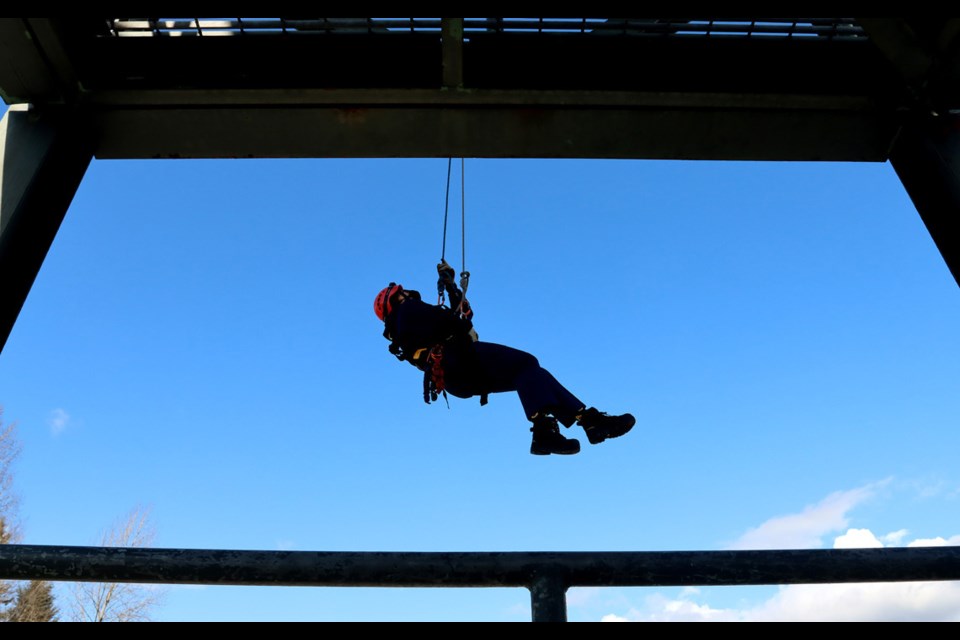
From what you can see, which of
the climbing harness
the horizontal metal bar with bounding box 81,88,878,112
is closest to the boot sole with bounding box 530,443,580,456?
the climbing harness

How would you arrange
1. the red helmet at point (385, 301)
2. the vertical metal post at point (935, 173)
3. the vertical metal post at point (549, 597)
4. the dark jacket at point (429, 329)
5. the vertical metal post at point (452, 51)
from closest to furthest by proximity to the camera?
1. the vertical metal post at point (549, 597)
2. the vertical metal post at point (935, 173)
3. the vertical metal post at point (452, 51)
4. the dark jacket at point (429, 329)
5. the red helmet at point (385, 301)

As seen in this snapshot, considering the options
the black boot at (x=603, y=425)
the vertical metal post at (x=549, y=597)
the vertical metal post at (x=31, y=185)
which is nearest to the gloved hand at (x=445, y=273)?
the black boot at (x=603, y=425)

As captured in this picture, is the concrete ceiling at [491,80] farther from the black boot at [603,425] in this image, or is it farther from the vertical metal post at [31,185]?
the black boot at [603,425]

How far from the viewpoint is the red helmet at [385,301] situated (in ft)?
18.0

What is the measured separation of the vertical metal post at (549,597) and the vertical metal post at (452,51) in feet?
11.7

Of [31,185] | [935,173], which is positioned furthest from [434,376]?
[935,173]

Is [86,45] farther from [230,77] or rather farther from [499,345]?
[499,345]

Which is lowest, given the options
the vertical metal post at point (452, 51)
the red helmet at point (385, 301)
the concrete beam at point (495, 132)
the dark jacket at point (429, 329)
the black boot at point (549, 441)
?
the black boot at point (549, 441)

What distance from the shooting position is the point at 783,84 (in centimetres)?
457

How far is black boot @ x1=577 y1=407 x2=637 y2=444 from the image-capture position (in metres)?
4.55

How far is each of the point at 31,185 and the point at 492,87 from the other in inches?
114

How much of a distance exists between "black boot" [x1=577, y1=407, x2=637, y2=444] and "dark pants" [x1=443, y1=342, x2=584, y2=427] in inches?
4.2

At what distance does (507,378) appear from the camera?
16.6 ft
